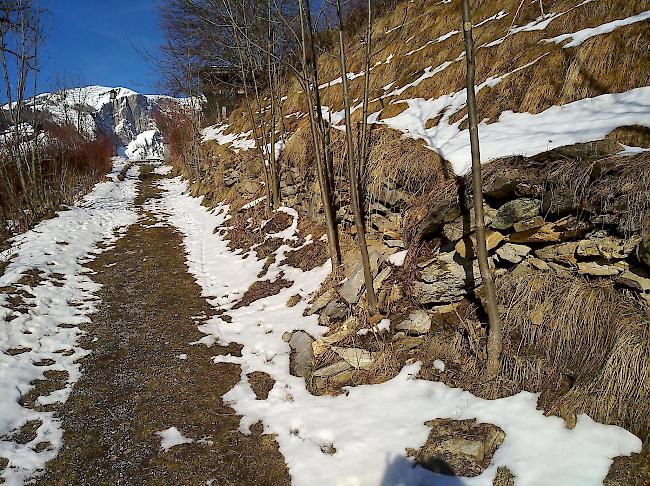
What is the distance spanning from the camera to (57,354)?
17.1ft

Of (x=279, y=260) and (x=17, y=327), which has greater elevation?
(x=17, y=327)

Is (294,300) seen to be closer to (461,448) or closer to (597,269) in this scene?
(461,448)

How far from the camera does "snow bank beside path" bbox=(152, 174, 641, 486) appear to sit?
279cm

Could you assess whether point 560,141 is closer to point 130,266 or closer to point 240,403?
point 240,403

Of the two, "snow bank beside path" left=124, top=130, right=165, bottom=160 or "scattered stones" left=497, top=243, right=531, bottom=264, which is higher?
"snow bank beside path" left=124, top=130, right=165, bottom=160

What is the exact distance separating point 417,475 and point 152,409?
3.03 metres

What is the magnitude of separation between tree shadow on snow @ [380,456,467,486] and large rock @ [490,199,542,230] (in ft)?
8.20

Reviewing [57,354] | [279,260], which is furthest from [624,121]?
[57,354]

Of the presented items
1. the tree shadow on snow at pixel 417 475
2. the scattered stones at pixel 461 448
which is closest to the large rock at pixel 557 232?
the scattered stones at pixel 461 448

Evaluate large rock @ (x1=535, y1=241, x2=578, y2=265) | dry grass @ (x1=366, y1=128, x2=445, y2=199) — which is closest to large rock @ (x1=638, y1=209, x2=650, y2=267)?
large rock @ (x1=535, y1=241, x2=578, y2=265)

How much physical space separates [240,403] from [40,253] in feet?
23.8

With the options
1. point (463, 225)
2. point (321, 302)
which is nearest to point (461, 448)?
point (463, 225)

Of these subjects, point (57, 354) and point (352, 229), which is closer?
point (57, 354)

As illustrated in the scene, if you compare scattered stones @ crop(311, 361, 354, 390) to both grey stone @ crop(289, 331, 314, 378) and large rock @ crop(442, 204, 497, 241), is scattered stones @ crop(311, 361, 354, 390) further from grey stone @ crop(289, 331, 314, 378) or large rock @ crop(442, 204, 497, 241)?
large rock @ crop(442, 204, 497, 241)
